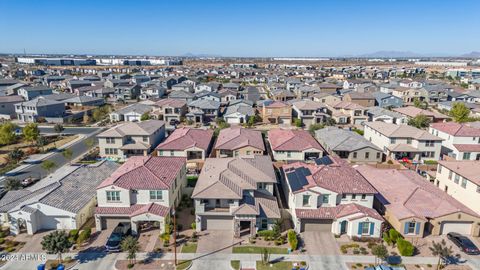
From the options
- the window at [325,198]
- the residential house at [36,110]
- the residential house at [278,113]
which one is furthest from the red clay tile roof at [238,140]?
the residential house at [36,110]

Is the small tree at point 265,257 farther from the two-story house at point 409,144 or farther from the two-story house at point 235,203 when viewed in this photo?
the two-story house at point 409,144

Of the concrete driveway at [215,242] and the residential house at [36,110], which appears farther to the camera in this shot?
the residential house at [36,110]

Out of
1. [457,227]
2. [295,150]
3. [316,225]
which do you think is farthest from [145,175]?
[457,227]

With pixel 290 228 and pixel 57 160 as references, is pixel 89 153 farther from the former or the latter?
pixel 290 228

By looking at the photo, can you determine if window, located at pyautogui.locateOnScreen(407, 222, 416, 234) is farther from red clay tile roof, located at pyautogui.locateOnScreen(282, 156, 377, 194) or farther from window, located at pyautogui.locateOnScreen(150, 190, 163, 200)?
window, located at pyautogui.locateOnScreen(150, 190, 163, 200)

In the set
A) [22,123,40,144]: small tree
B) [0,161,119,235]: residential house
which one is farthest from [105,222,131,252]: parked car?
[22,123,40,144]: small tree

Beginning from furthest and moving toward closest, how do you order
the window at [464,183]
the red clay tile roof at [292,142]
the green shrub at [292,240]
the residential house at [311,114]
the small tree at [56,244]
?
1. the residential house at [311,114]
2. the red clay tile roof at [292,142]
3. the window at [464,183]
4. the green shrub at [292,240]
5. the small tree at [56,244]

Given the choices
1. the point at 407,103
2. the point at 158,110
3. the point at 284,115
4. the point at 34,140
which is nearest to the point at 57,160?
the point at 34,140

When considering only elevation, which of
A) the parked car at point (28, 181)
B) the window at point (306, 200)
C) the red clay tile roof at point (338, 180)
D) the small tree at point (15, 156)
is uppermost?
the red clay tile roof at point (338, 180)
